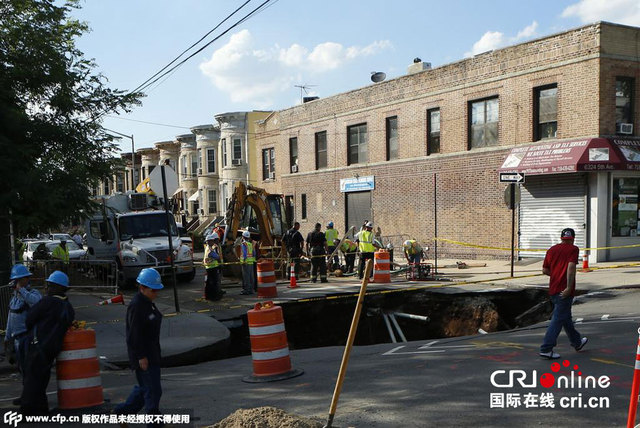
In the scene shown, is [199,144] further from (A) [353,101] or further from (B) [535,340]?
(B) [535,340]

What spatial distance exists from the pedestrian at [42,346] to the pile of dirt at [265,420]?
7.67ft

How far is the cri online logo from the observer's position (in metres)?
7.08

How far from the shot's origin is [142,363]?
5.98 meters

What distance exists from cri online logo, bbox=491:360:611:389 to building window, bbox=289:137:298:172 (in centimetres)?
2934

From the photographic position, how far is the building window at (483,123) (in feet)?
78.4

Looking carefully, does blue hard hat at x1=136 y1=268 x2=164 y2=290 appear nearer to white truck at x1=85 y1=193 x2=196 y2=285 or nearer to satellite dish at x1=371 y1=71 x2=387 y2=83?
white truck at x1=85 y1=193 x2=196 y2=285

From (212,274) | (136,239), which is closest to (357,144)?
(136,239)

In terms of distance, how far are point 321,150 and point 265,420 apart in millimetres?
28895

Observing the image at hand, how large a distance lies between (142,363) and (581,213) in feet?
59.9

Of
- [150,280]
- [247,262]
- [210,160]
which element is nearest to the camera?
[150,280]

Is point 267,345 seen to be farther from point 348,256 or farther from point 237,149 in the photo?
point 237,149

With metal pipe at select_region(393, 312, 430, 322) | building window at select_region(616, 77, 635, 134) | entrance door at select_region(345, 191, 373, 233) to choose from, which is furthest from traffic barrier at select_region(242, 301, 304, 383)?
entrance door at select_region(345, 191, 373, 233)

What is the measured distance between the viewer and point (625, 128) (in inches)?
795

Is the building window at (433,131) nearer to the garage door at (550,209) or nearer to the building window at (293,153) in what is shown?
the garage door at (550,209)
